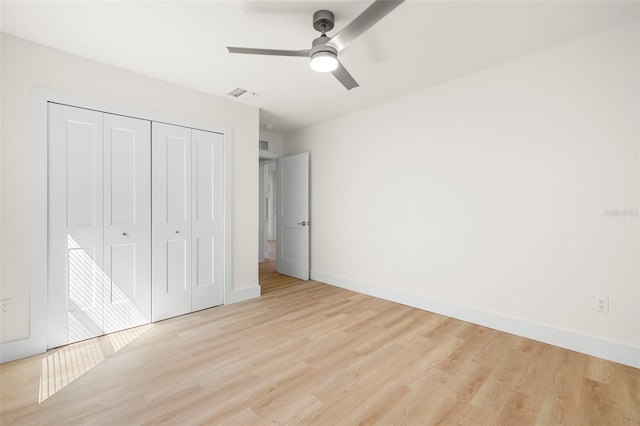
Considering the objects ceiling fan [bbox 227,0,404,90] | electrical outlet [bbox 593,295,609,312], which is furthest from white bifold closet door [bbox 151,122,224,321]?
electrical outlet [bbox 593,295,609,312]

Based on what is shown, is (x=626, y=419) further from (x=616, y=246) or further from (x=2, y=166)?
(x=2, y=166)

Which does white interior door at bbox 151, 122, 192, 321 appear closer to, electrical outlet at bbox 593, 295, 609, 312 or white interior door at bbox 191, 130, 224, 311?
white interior door at bbox 191, 130, 224, 311

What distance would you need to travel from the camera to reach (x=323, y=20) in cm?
207

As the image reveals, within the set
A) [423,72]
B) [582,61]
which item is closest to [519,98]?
[582,61]

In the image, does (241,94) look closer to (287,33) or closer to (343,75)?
(287,33)

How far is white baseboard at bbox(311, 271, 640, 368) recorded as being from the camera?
87.7 inches

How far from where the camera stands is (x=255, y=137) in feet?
12.8

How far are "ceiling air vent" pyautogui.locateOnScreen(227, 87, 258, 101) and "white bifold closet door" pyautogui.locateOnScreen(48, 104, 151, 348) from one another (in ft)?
3.50

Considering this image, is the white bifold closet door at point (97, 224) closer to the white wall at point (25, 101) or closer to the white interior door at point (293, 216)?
the white wall at point (25, 101)

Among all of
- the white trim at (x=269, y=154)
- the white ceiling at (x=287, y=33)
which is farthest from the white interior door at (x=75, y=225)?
the white trim at (x=269, y=154)

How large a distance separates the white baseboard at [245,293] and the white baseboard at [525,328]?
63.1 inches

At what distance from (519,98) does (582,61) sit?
486 mm

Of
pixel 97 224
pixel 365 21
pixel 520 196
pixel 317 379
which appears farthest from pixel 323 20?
pixel 97 224

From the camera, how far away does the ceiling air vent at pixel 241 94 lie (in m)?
3.36
